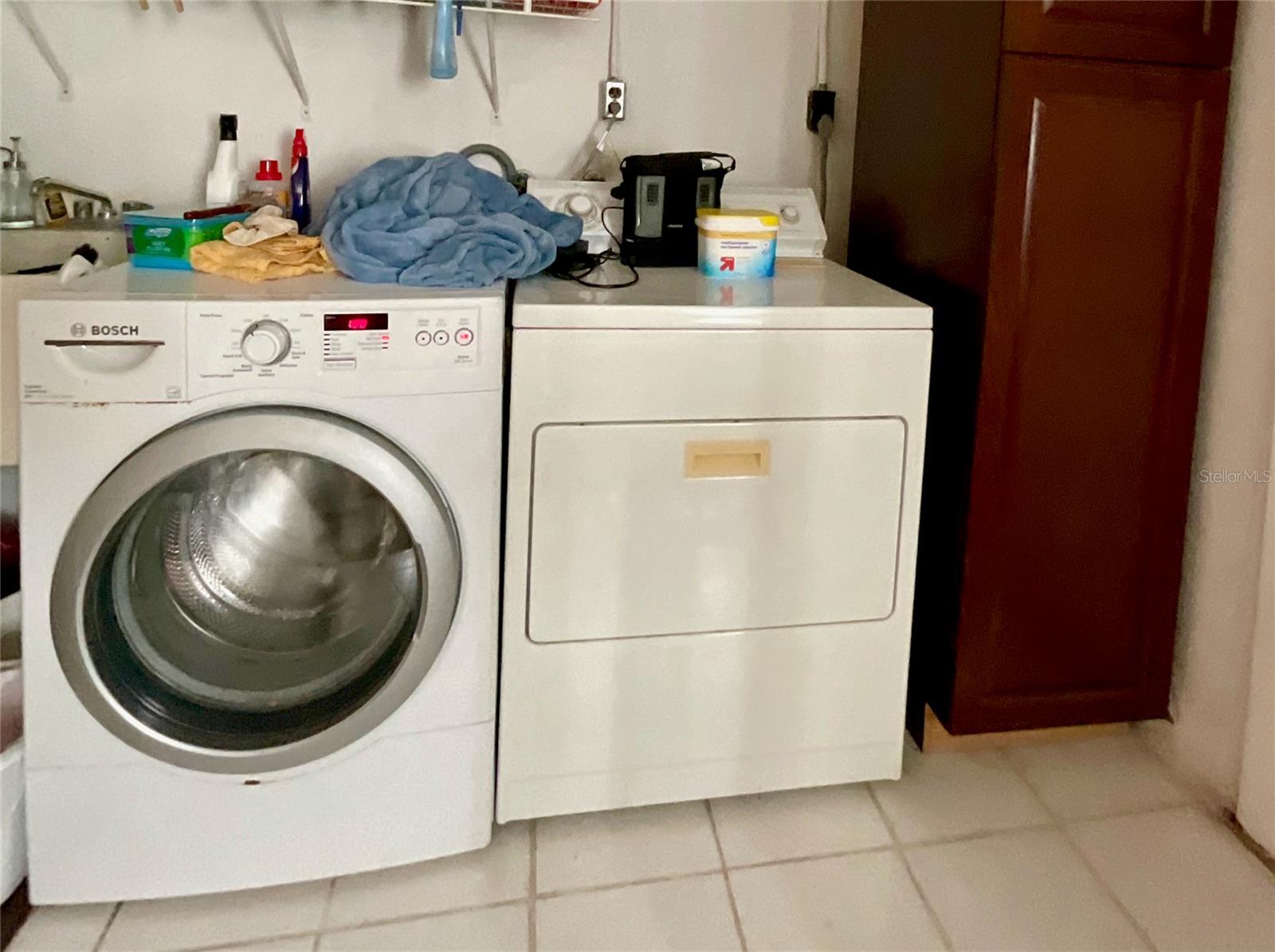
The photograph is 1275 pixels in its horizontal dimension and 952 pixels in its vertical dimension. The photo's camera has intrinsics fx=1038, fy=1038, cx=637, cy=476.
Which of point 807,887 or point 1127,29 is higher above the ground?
point 1127,29

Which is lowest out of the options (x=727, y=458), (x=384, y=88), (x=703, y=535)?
(x=703, y=535)

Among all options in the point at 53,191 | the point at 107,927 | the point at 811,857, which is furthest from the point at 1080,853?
the point at 53,191

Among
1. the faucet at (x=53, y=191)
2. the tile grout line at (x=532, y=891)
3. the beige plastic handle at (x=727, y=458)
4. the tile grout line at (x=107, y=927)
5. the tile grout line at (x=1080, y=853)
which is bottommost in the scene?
the tile grout line at (x=107, y=927)

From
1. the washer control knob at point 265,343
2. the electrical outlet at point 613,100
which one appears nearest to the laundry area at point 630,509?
the washer control knob at point 265,343

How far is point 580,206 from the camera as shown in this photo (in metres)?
1.87

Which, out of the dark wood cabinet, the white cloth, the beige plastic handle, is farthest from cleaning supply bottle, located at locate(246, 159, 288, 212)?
the dark wood cabinet

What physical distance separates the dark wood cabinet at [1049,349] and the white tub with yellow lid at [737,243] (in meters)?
0.29

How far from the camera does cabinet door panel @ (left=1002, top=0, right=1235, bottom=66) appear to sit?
1.52 meters

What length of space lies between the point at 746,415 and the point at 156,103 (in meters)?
1.25

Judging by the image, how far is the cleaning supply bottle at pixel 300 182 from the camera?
187 cm

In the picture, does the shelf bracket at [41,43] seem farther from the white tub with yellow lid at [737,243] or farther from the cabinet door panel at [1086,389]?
the cabinet door panel at [1086,389]

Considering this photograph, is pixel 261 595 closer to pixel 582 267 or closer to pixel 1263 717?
pixel 582 267

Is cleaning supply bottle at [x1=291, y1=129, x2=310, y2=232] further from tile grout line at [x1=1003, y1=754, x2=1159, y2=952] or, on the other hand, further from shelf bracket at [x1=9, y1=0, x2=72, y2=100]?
tile grout line at [x1=1003, y1=754, x2=1159, y2=952]

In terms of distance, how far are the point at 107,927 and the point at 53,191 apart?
1244 mm
